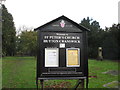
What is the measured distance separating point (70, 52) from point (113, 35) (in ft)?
83.8

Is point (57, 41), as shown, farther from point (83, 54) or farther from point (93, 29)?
point (93, 29)

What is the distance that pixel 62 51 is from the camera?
569 cm

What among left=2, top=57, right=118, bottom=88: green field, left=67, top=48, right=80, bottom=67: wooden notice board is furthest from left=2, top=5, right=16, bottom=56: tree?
left=67, top=48, right=80, bottom=67: wooden notice board

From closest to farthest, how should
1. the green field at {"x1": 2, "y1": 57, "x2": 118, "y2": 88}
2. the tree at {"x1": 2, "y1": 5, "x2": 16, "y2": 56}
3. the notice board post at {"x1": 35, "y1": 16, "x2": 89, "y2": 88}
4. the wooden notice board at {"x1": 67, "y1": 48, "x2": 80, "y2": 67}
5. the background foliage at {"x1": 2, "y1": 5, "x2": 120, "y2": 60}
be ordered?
the notice board post at {"x1": 35, "y1": 16, "x2": 89, "y2": 88}
the wooden notice board at {"x1": 67, "y1": 48, "x2": 80, "y2": 67}
the green field at {"x1": 2, "y1": 57, "x2": 118, "y2": 88}
the background foliage at {"x1": 2, "y1": 5, "x2": 120, "y2": 60}
the tree at {"x1": 2, "y1": 5, "x2": 16, "y2": 56}

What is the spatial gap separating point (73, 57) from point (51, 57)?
0.76 m

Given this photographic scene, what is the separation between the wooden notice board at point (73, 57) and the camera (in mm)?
5679

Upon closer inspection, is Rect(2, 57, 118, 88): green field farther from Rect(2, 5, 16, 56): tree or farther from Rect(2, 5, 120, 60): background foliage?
Rect(2, 5, 16, 56): tree

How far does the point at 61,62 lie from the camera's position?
5.64 metres

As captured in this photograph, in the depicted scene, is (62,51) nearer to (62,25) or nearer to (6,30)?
(62,25)

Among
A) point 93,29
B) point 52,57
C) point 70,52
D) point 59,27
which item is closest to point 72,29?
point 59,27

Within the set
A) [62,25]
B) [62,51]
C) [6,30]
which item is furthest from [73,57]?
[6,30]

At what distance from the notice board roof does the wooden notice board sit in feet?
2.31

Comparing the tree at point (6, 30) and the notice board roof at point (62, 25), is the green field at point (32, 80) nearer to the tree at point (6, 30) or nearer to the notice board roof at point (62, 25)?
the notice board roof at point (62, 25)

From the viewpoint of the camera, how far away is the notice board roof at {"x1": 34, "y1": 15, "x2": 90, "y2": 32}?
573 centimetres
